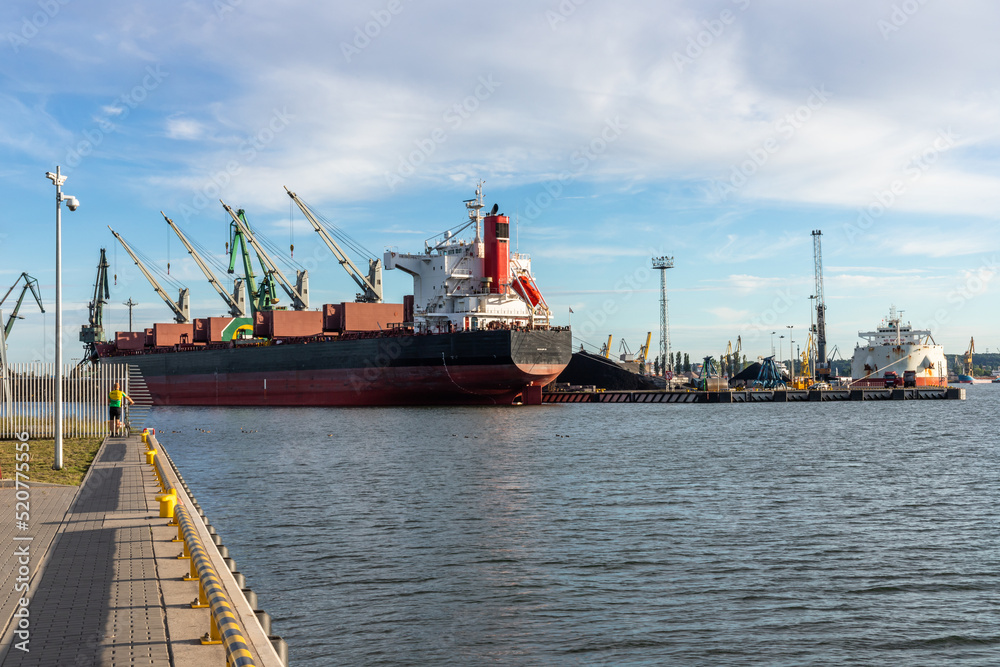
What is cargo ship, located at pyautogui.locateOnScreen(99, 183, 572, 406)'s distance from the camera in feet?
194

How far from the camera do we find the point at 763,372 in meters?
115

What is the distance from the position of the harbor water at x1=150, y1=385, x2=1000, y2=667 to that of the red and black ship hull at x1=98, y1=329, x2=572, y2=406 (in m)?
22.7

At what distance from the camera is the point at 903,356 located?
126312mm

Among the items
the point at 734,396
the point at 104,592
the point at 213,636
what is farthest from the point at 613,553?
the point at 734,396

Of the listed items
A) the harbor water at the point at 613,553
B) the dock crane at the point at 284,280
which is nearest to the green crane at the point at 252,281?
the dock crane at the point at 284,280

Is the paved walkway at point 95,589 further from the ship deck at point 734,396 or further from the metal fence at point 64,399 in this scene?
the ship deck at point 734,396

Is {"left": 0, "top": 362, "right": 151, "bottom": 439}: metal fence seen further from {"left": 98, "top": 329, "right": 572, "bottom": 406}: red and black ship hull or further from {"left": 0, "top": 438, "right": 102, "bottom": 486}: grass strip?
{"left": 98, "top": 329, "right": 572, "bottom": 406}: red and black ship hull

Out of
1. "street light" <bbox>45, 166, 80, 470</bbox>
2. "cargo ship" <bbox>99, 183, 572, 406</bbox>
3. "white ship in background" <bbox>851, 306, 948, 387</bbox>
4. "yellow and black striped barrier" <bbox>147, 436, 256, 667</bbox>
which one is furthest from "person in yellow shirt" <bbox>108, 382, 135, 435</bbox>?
"white ship in background" <bbox>851, 306, 948, 387</bbox>

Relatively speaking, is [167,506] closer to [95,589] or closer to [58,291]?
[95,589]

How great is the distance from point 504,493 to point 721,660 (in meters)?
13.3

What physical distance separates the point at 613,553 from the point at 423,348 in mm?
44893

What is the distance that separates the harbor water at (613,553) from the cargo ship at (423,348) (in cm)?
2348

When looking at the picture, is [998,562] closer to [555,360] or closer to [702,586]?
[702,586]

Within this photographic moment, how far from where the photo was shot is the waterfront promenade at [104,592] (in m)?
7.32
